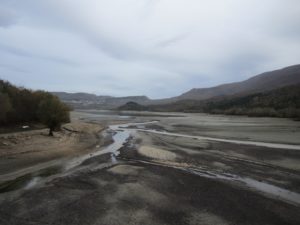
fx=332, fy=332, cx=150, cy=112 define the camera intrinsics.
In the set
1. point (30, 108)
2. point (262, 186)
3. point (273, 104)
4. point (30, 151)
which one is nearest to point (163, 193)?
point (262, 186)

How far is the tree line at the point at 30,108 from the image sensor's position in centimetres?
A: 4217

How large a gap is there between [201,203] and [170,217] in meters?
2.21

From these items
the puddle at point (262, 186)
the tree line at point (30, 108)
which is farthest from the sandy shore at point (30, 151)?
the puddle at point (262, 186)

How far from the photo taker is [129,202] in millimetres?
14219

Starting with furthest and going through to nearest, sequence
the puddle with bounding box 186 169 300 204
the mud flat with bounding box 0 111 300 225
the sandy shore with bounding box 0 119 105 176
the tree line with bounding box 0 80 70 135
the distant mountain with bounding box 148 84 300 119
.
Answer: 1. the distant mountain with bounding box 148 84 300 119
2. the tree line with bounding box 0 80 70 135
3. the sandy shore with bounding box 0 119 105 176
4. the puddle with bounding box 186 169 300 204
5. the mud flat with bounding box 0 111 300 225

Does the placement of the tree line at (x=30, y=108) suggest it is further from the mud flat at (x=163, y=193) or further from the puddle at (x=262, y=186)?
the puddle at (x=262, y=186)

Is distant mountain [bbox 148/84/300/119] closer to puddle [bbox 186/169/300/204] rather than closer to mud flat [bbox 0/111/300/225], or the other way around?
mud flat [bbox 0/111/300/225]

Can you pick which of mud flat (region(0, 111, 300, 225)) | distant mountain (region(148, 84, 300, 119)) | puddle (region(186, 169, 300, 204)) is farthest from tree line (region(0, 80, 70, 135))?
distant mountain (region(148, 84, 300, 119))

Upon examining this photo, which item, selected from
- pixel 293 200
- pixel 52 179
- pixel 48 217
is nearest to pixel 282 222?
pixel 293 200

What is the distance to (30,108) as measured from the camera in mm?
54375

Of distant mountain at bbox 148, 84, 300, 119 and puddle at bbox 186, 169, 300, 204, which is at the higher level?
distant mountain at bbox 148, 84, 300, 119

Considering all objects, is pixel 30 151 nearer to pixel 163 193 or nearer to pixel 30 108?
pixel 163 193

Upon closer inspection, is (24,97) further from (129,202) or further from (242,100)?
(242,100)

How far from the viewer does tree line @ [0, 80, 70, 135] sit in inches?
1660
